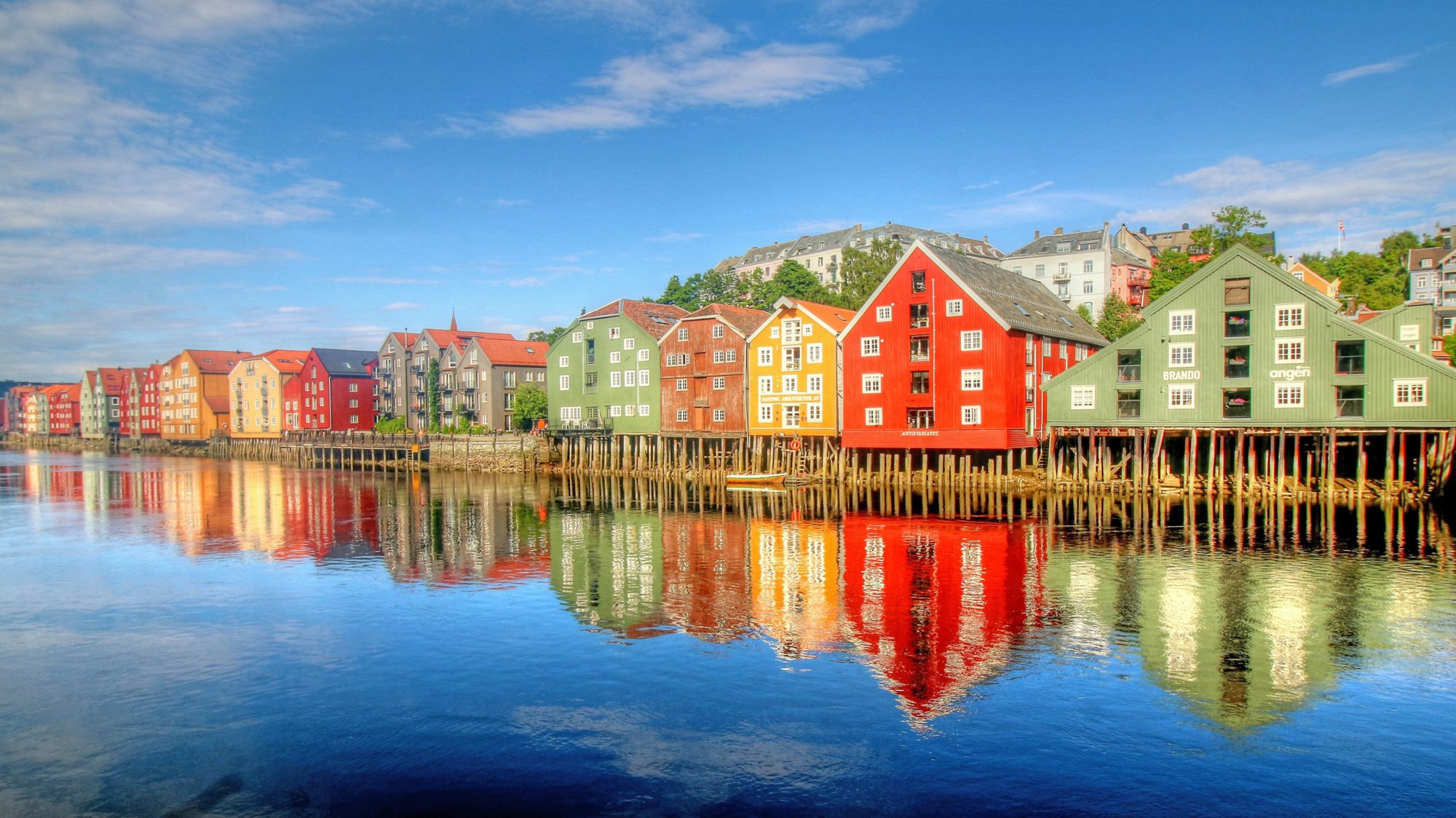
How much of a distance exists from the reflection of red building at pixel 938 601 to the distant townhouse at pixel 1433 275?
86489mm

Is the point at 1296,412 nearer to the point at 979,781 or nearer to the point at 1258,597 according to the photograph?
the point at 1258,597

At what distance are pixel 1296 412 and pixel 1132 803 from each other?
38798mm

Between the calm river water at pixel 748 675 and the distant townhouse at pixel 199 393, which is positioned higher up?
the distant townhouse at pixel 199 393

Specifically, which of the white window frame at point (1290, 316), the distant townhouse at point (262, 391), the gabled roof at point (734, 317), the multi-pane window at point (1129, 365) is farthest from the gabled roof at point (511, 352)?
the white window frame at point (1290, 316)

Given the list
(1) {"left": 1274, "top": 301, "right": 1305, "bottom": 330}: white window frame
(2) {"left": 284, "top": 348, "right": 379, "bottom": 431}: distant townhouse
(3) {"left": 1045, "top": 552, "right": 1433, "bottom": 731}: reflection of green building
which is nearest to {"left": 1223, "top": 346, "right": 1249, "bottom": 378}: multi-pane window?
(1) {"left": 1274, "top": 301, "right": 1305, "bottom": 330}: white window frame

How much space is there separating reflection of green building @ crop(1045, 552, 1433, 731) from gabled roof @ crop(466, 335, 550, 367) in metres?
71.8

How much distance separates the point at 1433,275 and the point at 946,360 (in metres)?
77.0

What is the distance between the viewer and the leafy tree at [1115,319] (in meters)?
77.8

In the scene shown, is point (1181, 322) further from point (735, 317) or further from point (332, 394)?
Result: point (332, 394)

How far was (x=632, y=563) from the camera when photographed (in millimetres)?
30047

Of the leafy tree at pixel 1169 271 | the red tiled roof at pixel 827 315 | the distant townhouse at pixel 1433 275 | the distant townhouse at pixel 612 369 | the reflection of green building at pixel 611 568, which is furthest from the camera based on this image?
the distant townhouse at pixel 1433 275

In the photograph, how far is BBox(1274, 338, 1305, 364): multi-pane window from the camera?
1692 inches

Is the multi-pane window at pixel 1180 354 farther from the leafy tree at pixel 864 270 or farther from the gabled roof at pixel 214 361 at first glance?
the gabled roof at pixel 214 361

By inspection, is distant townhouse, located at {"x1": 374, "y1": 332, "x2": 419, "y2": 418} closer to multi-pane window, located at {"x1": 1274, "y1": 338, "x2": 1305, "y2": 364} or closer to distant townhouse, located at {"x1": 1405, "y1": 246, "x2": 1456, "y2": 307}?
multi-pane window, located at {"x1": 1274, "y1": 338, "x2": 1305, "y2": 364}
